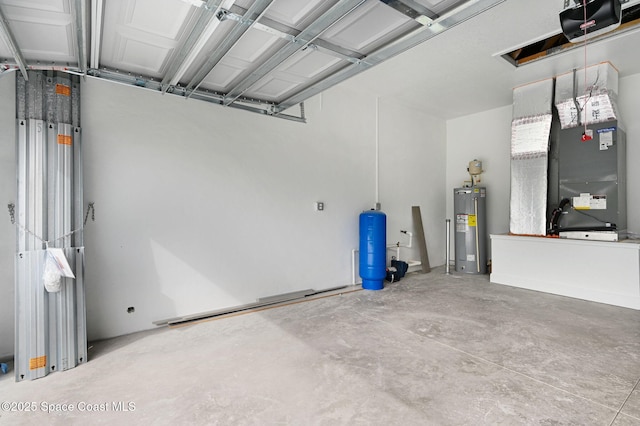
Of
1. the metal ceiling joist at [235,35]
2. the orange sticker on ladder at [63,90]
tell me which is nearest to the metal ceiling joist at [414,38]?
the metal ceiling joist at [235,35]

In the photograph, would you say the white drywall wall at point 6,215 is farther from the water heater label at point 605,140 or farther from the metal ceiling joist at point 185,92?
the water heater label at point 605,140

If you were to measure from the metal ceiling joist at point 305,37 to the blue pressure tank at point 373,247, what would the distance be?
8.46ft

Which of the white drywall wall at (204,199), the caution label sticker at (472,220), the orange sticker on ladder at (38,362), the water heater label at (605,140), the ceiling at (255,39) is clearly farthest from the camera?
the caution label sticker at (472,220)

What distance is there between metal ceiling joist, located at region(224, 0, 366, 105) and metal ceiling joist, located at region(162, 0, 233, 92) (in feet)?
1.68

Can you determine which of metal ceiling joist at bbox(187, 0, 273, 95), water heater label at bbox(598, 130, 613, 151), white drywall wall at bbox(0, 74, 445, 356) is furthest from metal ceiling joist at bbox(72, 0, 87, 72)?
water heater label at bbox(598, 130, 613, 151)

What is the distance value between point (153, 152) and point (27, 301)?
5.47 feet

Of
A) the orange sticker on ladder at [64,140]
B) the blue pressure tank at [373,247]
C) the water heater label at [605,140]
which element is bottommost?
the blue pressure tank at [373,247]

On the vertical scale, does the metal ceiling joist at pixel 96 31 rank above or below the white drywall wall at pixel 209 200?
above

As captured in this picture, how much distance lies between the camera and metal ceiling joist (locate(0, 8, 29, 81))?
6.00ft

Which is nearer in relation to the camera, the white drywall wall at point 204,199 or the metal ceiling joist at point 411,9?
the metal ceiling joist at point 411,9

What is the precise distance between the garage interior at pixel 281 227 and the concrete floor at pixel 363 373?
20mm

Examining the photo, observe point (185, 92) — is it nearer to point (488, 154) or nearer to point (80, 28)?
point (80, 28)

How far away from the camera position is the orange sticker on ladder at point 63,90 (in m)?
2.59

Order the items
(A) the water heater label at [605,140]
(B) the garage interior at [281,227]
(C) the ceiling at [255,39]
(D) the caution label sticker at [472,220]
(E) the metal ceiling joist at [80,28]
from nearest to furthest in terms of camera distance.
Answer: (E) the metal ceiling joist at [80,28]
(C) the ceiling at [255,39]
(B) the garage interior at [281,227]
(A) the water heater label at [605,140]
(D) the caution label sticker at [472,220]
